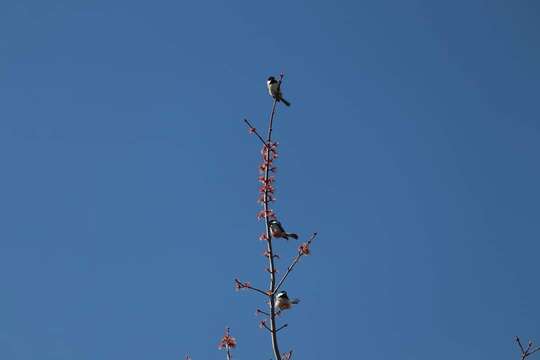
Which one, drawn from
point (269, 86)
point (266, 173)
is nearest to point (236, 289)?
→ point (266, 173)

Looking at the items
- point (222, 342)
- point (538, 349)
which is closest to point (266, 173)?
point (222, 342)

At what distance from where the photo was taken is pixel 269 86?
50.5 feet

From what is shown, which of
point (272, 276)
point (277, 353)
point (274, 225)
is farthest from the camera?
point (274, 225)

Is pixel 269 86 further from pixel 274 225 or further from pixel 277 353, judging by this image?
pixel 277 353

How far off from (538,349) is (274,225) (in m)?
6.50

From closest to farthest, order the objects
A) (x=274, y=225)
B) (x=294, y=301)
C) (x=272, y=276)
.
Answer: (x=272, y=276), (x=294, y=301), (x=274, y=225)

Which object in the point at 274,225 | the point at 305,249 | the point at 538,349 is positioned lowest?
the point at 538,349

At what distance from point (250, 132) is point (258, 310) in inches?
95.6

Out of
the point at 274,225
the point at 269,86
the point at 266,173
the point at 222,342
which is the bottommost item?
the point at 222,342

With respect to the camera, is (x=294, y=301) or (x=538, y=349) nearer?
(x=538, y=349)

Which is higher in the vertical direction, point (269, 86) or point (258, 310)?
point (269, 86)

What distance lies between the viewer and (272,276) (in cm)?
909

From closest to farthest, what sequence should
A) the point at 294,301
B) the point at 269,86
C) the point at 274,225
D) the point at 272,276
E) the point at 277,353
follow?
the point at 277,353, the point at 272,276, the point at 294,301, the point at 274,225, the point at 269,86

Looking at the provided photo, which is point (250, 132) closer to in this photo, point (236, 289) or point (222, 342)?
point (236, 289)
